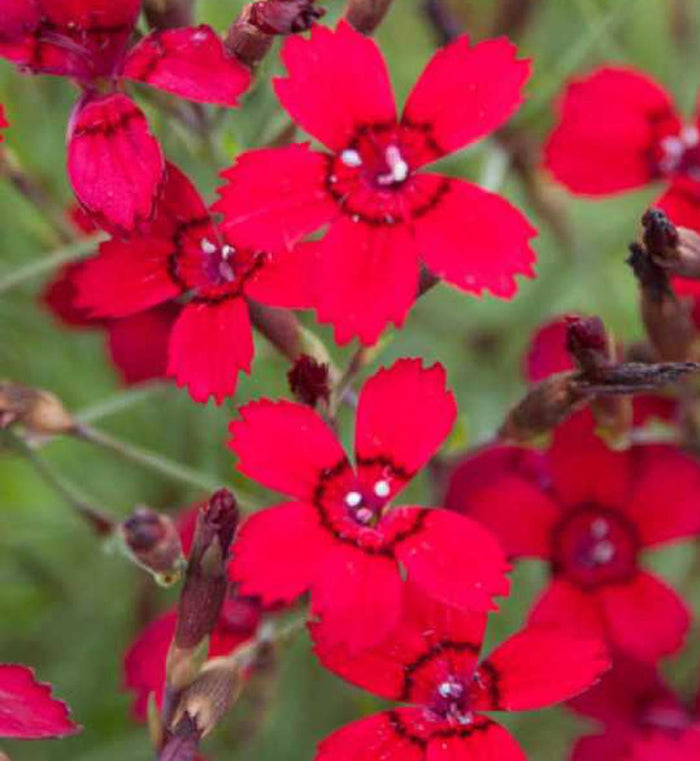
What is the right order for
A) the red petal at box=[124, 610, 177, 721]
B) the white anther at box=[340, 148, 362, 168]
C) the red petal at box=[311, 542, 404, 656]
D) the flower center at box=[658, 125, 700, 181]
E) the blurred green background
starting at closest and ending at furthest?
the red petal at box=[311, 542, 404, 656], the white anther at box=[340, 148, 362, 168], the red petal at box=[124, 610, 177, 721], the flower center at box=[658, 125, 700, 181], the blurred green background

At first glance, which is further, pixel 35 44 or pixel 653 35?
pixel 653 35

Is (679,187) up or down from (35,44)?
down

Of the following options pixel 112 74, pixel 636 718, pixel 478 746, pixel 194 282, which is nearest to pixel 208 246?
pixel 194 282

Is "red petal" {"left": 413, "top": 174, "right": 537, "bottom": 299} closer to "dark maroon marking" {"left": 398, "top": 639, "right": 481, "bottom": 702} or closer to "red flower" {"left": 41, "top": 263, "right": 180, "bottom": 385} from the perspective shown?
"dark maroon marking" {"left": 398, "top": 639, "right": 481, "bottom": 702}


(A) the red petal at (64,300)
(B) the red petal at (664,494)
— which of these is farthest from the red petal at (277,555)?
(A) the red petal at (64,300)

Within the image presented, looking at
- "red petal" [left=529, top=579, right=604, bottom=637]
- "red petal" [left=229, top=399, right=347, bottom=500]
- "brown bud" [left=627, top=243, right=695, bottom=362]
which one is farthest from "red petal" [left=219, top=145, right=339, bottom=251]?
"red petal" [left=529, top=579, right=604, bottom=637]

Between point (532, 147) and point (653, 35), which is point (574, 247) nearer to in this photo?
point (532, 147)

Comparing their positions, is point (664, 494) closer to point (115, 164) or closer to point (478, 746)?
point (478, 746)

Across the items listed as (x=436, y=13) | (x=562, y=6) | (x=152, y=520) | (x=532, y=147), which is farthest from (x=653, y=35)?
(x=152, y=520)
